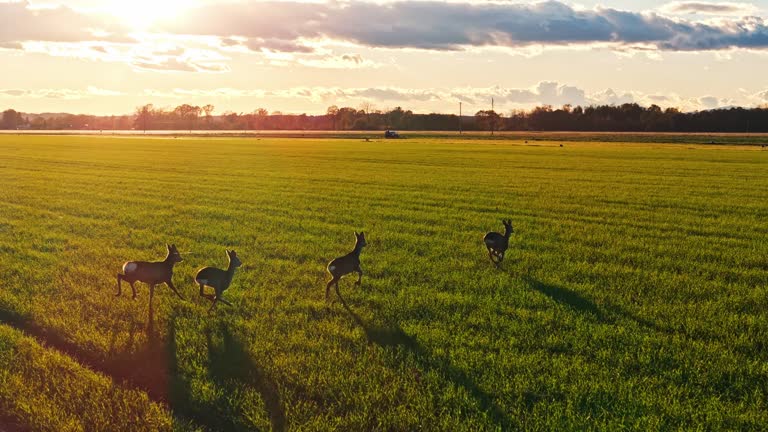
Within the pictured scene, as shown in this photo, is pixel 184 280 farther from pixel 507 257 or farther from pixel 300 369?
pixel 507 257

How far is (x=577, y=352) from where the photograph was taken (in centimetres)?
798

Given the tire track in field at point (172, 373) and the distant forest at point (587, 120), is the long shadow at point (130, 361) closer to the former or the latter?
the tire track in field at point (172, 373)

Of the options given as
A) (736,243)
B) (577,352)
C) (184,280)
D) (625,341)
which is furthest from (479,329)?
(736,243)

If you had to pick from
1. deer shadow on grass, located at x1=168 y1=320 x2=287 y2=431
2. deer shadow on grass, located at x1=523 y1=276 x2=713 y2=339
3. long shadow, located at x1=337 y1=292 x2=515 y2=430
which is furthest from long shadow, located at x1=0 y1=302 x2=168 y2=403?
deer shadow on grass, located at x1=523 y1=276 x2=713 y2=339

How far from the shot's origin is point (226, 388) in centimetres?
700

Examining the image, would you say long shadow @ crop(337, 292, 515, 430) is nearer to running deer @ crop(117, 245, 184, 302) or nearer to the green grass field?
the green grass field

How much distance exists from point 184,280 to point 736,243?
43.4ft

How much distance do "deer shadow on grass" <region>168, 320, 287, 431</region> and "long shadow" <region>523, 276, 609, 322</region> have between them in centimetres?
510

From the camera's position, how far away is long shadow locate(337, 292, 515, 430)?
6434 millimetres

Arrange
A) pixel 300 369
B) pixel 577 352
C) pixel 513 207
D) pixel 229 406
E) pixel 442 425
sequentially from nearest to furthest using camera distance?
pixel 442 425, pixel 229 406, pixel 300 369, pixel 577 352, pixel 513 207

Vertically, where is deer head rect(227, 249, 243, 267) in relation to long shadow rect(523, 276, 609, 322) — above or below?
above

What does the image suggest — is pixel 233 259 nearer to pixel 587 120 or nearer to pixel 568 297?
pixel 568 297

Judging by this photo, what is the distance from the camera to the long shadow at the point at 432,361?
643 centimetres

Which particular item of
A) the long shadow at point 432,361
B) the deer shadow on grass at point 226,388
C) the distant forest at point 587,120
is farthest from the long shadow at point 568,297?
A: the distant forest at point 587,120
